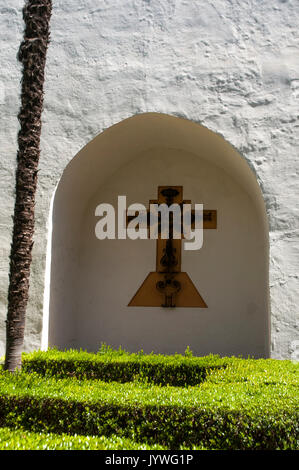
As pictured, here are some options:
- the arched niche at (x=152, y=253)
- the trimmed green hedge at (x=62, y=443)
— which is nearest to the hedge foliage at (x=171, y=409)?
the trimmed green hedge at (x=62, y=443)

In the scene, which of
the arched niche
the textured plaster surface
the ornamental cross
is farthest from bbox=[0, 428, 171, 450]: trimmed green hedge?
the ornamental cross

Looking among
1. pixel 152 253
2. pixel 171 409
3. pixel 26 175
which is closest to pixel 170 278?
pixel 152 253

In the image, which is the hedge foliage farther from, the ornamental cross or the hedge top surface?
the ornamental cross

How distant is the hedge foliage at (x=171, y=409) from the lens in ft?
8.96

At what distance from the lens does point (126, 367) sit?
4379 mm

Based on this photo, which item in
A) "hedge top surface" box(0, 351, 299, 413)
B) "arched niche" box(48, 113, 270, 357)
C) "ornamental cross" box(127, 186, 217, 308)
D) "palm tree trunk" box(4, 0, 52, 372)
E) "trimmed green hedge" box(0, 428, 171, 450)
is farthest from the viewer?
"ornamental cross" box(127, 186, 217, 308)

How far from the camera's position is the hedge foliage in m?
2.73

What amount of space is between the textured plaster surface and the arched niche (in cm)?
28

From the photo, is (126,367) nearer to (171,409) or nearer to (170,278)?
(171,409)

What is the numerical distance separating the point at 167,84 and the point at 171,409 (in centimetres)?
390

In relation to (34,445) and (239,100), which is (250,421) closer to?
(34,445)

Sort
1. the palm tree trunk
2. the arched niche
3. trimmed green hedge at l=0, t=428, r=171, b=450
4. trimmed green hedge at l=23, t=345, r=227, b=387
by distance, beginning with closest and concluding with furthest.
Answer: trimmed green hedge at l=0, t=428, r=171, b=450
the palm tree trunk
trimmed green hedge at l=23, t=345, r=227, b=387
the arched niche

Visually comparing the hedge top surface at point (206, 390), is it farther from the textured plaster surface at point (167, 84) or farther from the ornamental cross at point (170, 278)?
the ornamental cross at point (170, 278)
